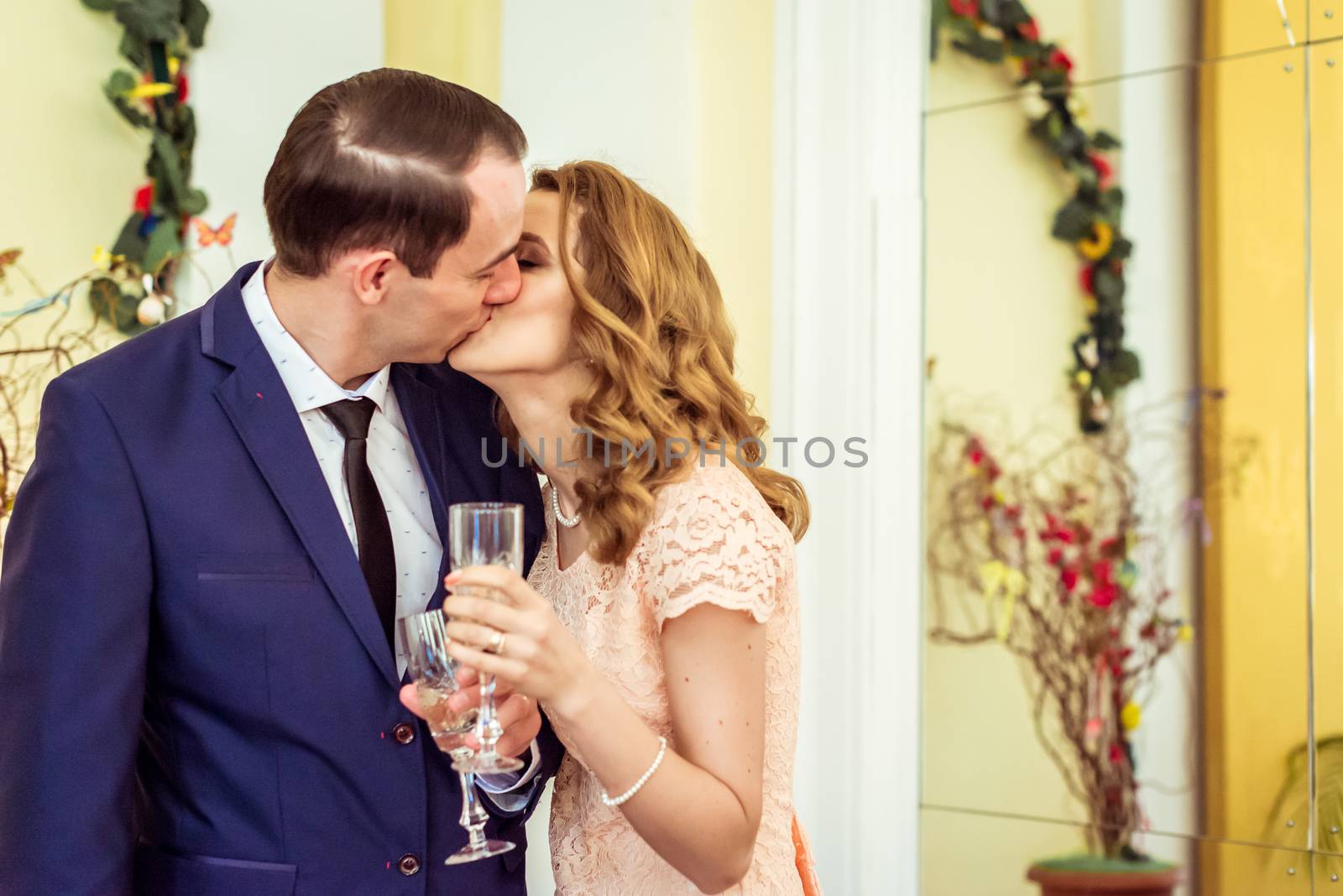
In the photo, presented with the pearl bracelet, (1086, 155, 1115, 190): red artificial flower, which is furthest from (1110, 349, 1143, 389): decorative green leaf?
the pearl bracelet

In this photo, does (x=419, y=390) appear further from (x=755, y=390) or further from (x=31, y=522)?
(x=755, y=390)

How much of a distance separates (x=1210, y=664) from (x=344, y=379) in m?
2.43

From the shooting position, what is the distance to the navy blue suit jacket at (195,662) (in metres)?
1.45

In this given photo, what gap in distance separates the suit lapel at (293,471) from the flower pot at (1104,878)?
2379 mm

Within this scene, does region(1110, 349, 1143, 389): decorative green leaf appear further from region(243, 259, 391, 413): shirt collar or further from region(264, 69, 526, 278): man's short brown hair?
region(243, 259, 391, 413): shirt collar

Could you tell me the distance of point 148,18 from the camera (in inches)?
94.2

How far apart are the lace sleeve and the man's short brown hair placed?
49cm

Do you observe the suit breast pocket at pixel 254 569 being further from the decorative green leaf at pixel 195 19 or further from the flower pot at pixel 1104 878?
the flower pot at pixel 1104 878

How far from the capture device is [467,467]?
186cm

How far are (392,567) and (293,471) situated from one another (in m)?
0.19

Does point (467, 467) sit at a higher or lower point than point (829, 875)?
higher

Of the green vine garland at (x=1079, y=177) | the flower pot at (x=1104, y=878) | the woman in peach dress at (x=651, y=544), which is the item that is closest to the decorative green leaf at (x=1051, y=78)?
the green vine garland at (x=1079, y=177)

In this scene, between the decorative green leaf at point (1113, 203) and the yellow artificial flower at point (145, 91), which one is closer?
the yellow artificial flower at point (145, 91)

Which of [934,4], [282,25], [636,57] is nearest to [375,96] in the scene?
[282,25]
